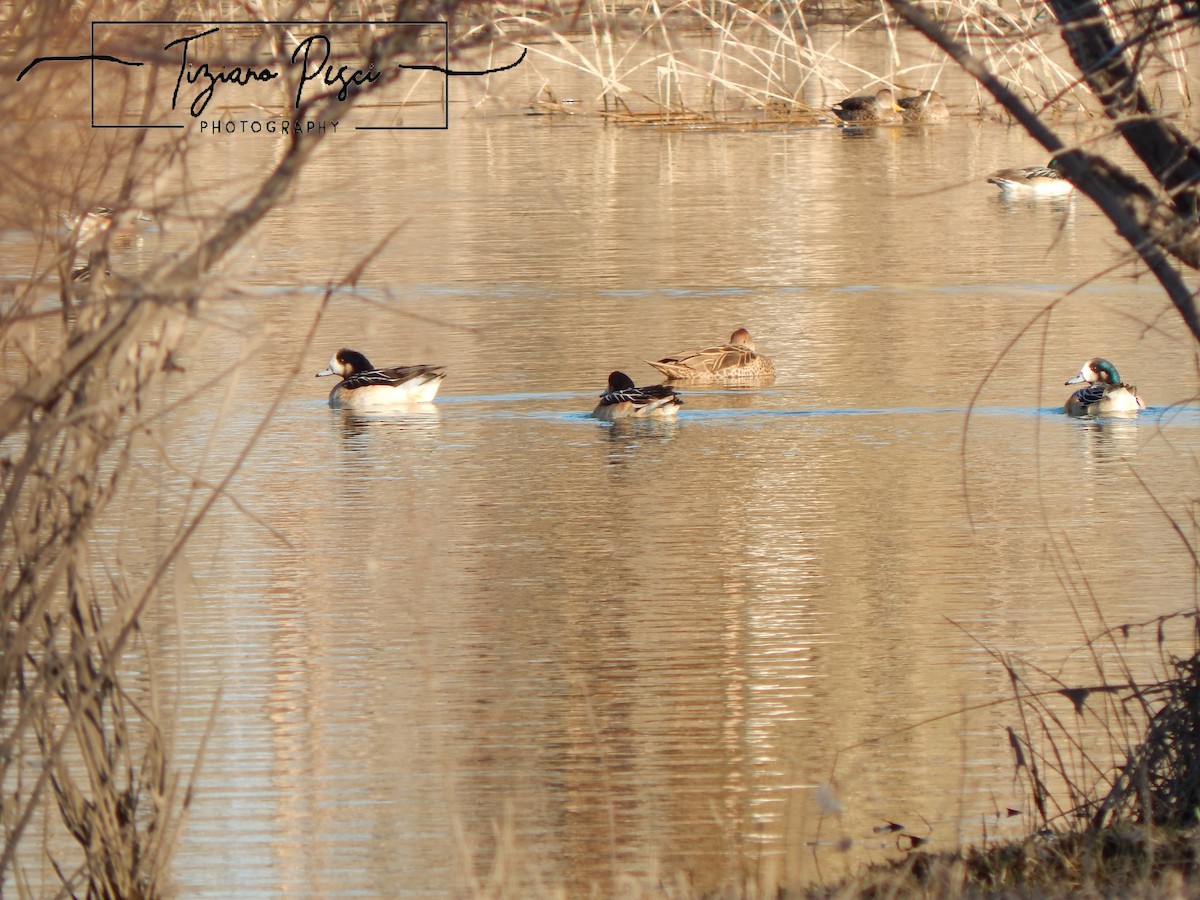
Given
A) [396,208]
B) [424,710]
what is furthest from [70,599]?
[396,208]

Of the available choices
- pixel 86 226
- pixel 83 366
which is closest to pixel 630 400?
pixel 86 226

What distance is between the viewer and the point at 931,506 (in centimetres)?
1320

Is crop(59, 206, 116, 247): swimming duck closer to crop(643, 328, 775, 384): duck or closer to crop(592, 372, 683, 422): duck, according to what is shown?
crop(592, 372, 683, 422): duck

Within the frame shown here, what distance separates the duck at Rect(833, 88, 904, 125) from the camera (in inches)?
1706

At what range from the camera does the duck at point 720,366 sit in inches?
683

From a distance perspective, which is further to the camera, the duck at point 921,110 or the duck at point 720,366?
the duck at point 921,110

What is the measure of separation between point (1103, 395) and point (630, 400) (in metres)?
3.79

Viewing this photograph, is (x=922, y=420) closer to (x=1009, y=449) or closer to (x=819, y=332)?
(x=1009, y=449)

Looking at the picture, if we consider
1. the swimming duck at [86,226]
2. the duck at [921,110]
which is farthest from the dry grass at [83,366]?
the duck at [921,110]

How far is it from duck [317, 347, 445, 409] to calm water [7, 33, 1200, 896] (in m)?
0.21

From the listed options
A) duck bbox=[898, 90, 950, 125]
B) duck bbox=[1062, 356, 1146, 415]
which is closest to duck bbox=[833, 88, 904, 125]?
duck bbox=[898, 90, 950, 125]

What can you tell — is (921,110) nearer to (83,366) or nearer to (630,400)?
(630,400)

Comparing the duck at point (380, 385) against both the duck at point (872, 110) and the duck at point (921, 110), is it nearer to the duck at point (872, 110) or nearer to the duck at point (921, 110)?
the duck at point (872, 110)

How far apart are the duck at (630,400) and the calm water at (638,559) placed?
0.24 metres
